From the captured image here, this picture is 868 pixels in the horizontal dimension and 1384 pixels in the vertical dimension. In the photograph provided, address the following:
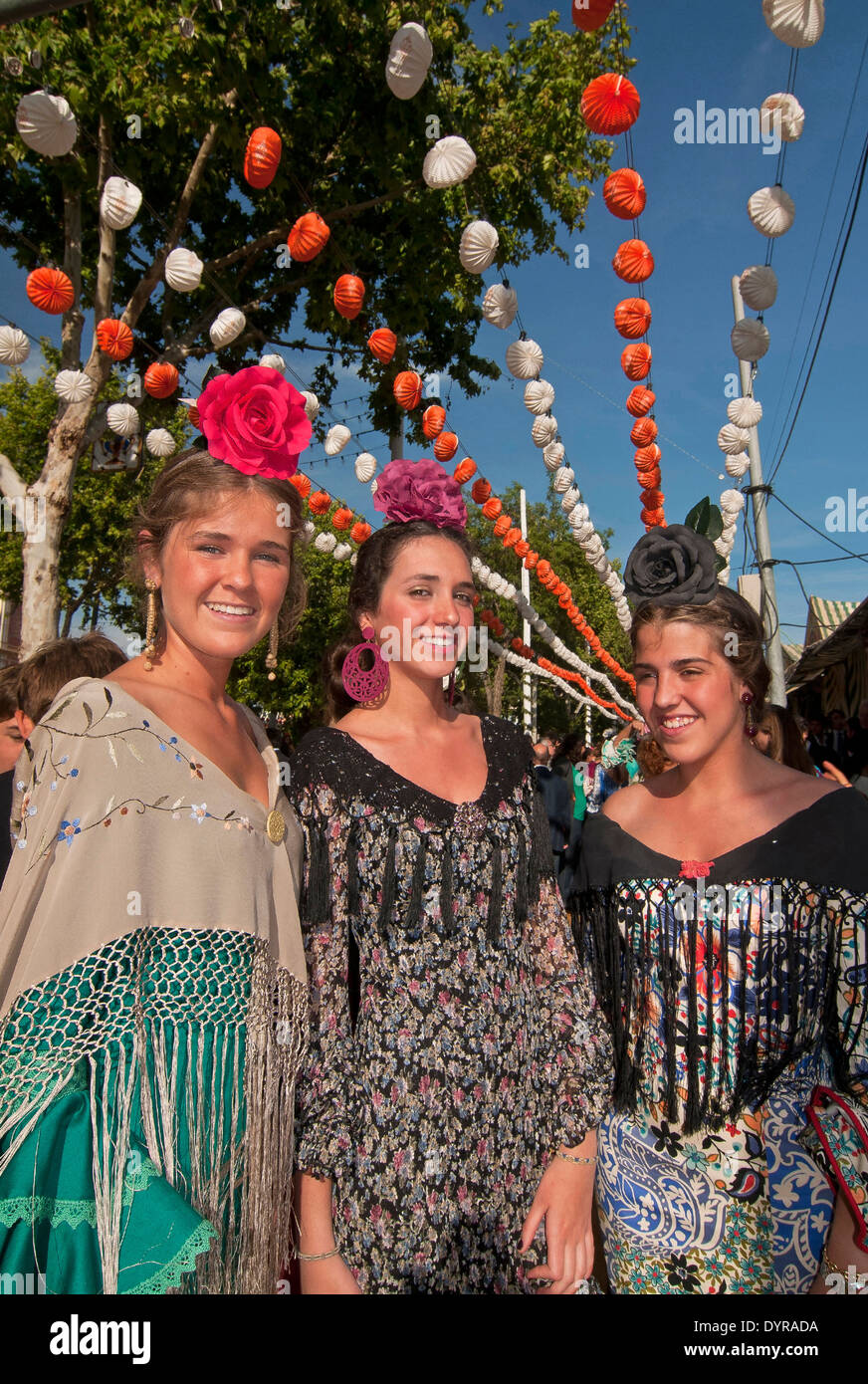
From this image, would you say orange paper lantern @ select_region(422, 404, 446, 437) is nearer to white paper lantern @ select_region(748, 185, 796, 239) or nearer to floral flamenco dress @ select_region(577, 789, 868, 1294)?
white paper lantern @ select_region(748, 185, 796, 239)

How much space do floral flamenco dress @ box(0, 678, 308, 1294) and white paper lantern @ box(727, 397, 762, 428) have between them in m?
6.09

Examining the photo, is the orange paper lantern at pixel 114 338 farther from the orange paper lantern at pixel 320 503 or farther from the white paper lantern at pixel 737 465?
the white paper lantern at pixel 737 465

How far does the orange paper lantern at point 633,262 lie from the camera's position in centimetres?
441

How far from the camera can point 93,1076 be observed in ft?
3.99

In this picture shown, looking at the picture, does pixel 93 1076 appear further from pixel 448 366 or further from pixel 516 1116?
pixel 448 366

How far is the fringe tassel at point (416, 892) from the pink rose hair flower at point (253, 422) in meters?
0.82

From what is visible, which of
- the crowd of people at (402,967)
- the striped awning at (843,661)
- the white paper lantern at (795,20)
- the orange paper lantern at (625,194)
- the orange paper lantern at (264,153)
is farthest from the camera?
the striped awning at (843,661)

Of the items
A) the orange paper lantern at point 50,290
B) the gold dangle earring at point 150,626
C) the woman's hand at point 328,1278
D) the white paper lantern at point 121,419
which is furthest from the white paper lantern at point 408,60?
the woman's hand at point 328,1278

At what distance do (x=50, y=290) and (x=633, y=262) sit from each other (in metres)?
3.63

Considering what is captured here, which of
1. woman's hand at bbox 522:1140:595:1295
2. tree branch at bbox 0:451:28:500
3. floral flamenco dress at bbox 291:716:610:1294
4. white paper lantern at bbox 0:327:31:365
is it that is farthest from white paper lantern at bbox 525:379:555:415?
woman's hand at bbox 522:1140:595:1295

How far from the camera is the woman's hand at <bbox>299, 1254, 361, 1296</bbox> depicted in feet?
4.75

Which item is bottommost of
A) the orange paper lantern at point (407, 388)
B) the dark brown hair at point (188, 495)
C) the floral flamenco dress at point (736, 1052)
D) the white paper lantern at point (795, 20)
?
the floral flamenco dress at point (736, 1052)
